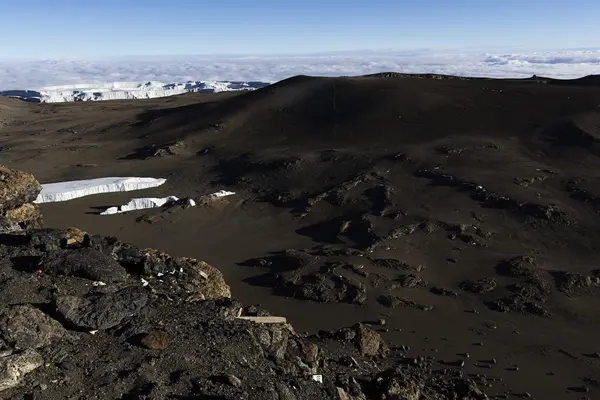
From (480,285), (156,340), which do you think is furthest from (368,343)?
(480,285)

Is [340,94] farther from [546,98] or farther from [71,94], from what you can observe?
[71,94]

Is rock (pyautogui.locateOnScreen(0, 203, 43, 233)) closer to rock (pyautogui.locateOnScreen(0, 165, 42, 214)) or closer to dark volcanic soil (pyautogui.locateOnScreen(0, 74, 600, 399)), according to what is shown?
rock (pyautogui.locateOnScreen(0, 165, 42, 214))

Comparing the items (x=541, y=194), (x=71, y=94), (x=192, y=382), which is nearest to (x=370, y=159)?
(x=541, y=194)

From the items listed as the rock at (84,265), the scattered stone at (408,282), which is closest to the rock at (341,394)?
the rock at (84,265)

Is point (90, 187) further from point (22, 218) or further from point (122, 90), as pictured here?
point (122, 90)

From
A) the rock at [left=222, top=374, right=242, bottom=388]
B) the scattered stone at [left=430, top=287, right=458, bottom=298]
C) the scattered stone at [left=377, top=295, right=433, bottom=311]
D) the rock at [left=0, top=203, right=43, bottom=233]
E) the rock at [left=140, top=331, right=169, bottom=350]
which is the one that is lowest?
the scattered stone at [left=377, top=295, right=433, bottom=311]

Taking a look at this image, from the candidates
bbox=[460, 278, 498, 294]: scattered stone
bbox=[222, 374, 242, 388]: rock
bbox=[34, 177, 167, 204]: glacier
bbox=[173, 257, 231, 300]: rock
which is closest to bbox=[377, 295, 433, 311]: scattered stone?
bbox=[460, 278, 498, 294]: scattered stone

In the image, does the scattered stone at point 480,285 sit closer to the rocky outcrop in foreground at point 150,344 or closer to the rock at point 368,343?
the rocky outcrop in foreground at point 150,344
